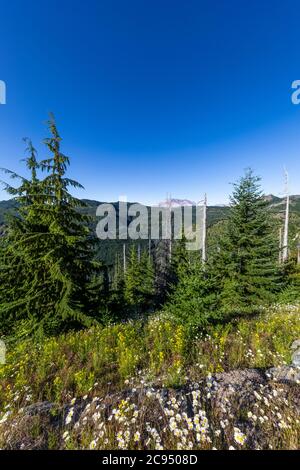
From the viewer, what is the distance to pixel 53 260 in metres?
6.88

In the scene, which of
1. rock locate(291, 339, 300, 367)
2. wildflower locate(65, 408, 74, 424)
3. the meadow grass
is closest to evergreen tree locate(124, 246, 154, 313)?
the meadow grass

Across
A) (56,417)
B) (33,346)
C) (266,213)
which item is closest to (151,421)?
(56,417)

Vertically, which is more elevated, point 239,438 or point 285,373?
point 239,438

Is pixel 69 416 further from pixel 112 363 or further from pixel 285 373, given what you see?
pixel 285 373

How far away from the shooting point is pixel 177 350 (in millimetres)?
4488

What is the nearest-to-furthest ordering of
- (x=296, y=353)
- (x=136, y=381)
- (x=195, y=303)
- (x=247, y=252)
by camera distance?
(x=136, y=381), (x=296, y=353), (x=195, y=303), (x=247, y=252)

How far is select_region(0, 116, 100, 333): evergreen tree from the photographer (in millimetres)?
6762

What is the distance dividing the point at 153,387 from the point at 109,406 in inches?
33.0

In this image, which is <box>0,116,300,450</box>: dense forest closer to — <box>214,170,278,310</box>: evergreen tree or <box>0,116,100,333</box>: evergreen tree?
<box>0,116,100,333</box>: evergreen tree

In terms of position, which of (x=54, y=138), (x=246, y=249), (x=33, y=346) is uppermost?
(x=54, y=138)

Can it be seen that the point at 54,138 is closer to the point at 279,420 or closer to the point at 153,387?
the point at 153,387

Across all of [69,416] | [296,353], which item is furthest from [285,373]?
[69,416]
